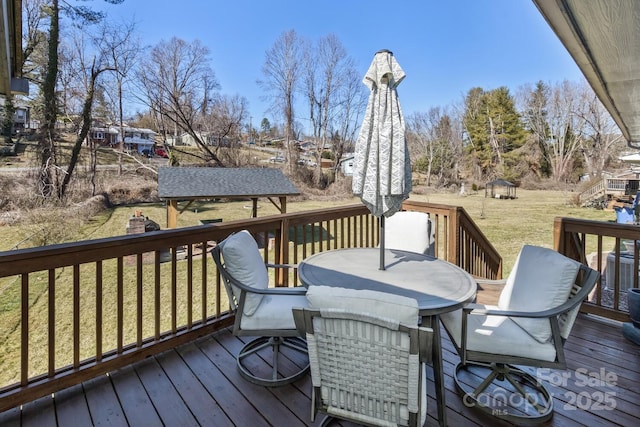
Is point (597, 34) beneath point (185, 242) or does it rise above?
above

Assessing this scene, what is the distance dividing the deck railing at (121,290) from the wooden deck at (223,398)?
0.14 meters

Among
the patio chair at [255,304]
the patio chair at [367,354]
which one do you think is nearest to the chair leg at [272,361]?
the patio chair at [255,304]

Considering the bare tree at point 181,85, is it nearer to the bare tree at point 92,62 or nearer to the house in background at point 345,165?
the bare tree at point 92,62

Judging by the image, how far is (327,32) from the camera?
22500mm

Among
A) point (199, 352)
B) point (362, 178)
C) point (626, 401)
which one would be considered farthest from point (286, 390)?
point (626, 401)

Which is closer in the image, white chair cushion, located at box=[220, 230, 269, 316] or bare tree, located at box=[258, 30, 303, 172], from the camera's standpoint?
white chair cushion, located at box=[220, 230, 269, 316]

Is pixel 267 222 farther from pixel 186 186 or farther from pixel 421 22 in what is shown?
pixel 421 22

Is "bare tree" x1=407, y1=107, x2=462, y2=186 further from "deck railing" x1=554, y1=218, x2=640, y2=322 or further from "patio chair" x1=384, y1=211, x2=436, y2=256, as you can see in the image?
"patio chair" x1=384, y1=211, x2=436, y2=256

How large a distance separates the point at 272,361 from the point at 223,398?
493mm

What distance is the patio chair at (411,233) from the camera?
11.4 feet

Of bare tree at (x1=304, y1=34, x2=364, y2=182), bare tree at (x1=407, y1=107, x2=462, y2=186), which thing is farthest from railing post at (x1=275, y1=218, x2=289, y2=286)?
bare tree at (x1=407, y1=107, x2=462, y2=186)

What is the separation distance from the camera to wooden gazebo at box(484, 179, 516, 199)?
2328 cm

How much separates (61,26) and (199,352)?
18.2m

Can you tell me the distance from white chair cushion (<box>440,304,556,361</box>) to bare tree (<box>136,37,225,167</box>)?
2095 cm
